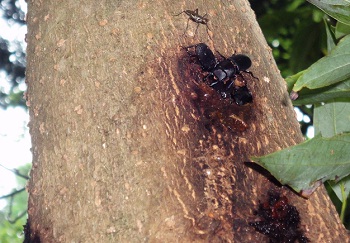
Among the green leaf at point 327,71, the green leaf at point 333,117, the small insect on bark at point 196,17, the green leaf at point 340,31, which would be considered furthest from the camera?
the green leaf at point 340,31

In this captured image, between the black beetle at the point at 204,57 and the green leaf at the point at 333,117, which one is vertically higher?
the black beetle at the point at 204,57

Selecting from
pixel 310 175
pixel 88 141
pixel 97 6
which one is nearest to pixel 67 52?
pixel 97 6

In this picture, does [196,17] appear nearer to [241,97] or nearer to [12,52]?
[241,97]

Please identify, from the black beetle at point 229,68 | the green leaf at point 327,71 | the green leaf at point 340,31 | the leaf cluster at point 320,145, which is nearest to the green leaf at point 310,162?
the leaf cluster at point 320,145

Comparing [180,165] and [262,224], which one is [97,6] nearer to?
[180,165]

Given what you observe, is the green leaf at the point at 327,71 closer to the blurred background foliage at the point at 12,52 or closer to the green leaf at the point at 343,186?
the green leaf at the point at 343,186

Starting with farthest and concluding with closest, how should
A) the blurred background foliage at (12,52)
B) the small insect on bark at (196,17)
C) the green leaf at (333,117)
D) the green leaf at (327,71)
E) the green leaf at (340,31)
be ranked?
the blurred background foliage at (12,52)
the green leaf at (340,31)
the green leaf at (333,117)
the small insect on bark at (196,17)
the green leaf at (327,71)

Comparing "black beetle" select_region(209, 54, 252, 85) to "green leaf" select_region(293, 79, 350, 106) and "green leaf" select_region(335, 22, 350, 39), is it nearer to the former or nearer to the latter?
"green leaf" select_region(293, 79, 350, 106)

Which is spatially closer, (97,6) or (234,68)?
(234,68)
